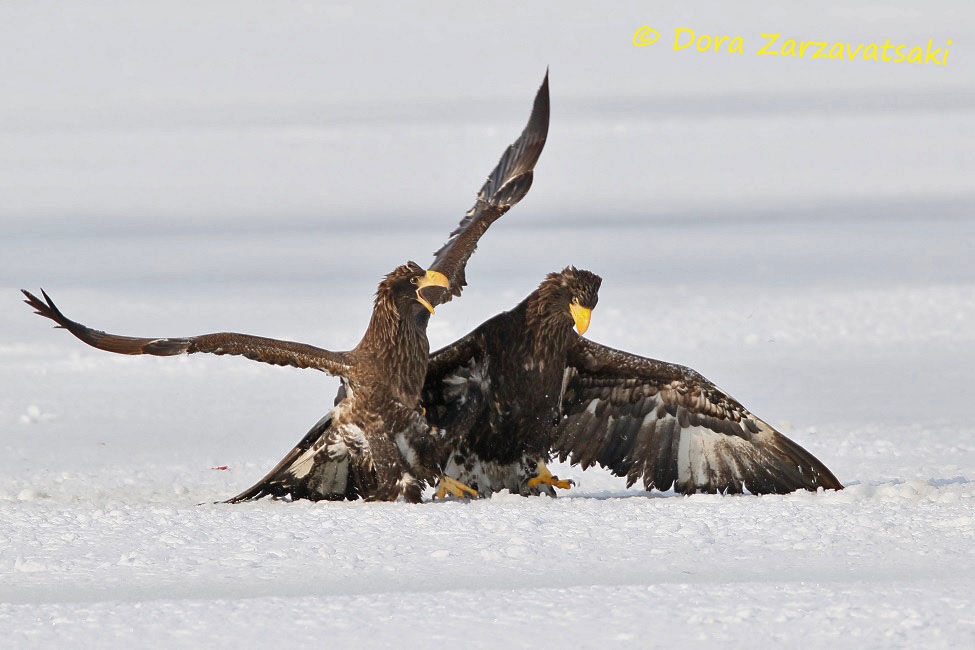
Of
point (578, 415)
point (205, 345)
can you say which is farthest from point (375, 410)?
point (578, 415)

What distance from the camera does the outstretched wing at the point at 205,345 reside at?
723cm

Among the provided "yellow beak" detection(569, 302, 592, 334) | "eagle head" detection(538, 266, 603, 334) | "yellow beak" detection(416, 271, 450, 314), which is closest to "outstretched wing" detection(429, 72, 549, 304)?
"yellow beak" detection(416, 271, 450, 314)

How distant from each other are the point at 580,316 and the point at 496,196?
1501 millimetres

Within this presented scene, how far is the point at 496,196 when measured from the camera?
9.09 metres

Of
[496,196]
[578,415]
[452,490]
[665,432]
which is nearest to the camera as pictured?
[452,490]

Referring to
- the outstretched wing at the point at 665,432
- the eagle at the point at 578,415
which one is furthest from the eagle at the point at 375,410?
the outstretched wing at the point at 665,432

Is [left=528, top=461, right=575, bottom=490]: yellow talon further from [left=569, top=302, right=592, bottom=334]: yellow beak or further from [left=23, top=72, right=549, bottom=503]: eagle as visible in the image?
[left=569, top=302, right=592, bottom=334]: yellow beak

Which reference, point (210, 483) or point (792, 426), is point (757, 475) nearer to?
point (792, 426)

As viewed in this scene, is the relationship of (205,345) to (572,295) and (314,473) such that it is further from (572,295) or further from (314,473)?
(572,295)

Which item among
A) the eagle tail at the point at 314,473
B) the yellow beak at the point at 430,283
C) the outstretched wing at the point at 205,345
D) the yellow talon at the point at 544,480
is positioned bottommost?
the eagle tail at the point at 314,473

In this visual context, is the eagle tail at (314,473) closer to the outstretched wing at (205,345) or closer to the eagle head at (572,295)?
the outstretched wing at (205,345)

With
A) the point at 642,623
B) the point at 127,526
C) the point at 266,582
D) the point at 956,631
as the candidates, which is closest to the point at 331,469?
the point at 127,526

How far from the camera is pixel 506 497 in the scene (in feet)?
25.5

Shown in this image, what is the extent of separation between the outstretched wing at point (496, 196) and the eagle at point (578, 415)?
16.3 inches
